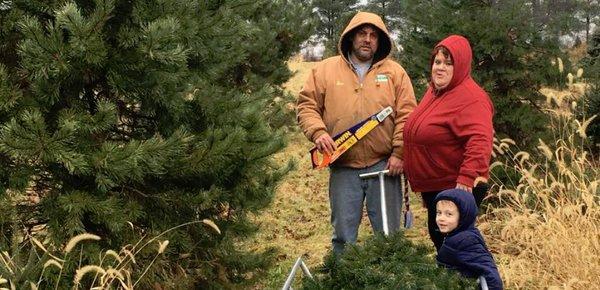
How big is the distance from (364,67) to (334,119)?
1.45 ft

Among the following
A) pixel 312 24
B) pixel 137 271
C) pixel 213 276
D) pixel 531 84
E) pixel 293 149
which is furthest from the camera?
pixel 293 149

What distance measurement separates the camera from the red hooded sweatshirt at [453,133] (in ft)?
11.6

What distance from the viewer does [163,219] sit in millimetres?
3770

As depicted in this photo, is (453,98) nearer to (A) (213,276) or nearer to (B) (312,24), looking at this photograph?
(A) (213,276)

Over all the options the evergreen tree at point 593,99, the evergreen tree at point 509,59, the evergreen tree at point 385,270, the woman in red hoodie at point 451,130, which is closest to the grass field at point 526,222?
the evergreen tree at point 509,59

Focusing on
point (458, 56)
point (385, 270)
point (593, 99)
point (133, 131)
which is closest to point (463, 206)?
point (385, 270)

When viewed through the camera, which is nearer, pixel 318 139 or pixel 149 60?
pixel 149 60

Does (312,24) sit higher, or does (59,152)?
(312,24)

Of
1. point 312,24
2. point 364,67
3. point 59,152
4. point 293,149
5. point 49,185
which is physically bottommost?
point 293,149

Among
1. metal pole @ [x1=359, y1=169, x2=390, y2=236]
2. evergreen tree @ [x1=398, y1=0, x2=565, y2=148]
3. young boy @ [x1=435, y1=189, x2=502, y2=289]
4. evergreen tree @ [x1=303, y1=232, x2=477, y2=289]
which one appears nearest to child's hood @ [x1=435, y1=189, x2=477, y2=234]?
young boy @ [x1=435, y1=189, x2=502, y2=289]

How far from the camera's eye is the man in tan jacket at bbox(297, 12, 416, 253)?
13.9ft

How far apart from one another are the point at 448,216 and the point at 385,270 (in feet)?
1.95

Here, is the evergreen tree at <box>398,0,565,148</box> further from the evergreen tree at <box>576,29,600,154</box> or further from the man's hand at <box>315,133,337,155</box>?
the man's hand at <box>315,133,337,155</box>

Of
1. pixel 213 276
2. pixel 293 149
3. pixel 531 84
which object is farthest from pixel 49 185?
pixel 293 149
